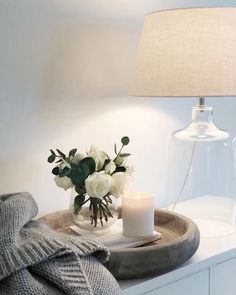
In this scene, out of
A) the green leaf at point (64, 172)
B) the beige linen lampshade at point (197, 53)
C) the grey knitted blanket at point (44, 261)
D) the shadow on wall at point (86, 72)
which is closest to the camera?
the grey knitted blanket at point (44, 261)

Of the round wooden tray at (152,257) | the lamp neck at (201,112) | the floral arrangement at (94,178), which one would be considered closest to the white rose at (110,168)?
the floral arrangement at (94,178)

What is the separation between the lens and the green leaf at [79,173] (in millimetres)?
1123

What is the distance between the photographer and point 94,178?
1.11 meters

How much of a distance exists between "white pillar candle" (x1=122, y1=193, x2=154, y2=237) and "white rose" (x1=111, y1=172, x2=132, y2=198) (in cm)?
3

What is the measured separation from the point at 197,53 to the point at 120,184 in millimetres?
375

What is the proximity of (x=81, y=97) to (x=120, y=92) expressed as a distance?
5.7 inches

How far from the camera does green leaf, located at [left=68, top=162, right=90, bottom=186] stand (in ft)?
3.68

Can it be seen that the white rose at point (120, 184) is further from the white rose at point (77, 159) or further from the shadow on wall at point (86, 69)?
the shadow on wall at point (86, 69)

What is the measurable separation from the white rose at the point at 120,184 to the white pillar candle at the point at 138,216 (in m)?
0.03

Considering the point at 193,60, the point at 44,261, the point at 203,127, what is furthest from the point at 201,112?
the point at 44,261

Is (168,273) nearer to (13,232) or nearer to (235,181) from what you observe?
(13,232)

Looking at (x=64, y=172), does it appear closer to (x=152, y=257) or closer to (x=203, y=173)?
(x=152, y=257)

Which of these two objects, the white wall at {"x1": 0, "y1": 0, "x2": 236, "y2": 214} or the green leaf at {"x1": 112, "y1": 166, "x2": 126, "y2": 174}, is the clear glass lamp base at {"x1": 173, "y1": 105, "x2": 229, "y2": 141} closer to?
the white wall at {"x1": 0, "y1": 0, "x2": 236, "y2": 214}

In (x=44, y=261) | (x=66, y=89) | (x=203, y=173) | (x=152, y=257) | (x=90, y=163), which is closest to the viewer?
(x=44, y=261)
